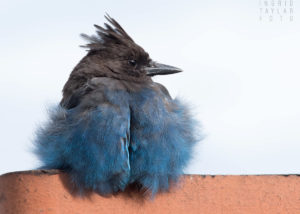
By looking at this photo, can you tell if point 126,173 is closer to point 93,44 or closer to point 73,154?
point 73,154

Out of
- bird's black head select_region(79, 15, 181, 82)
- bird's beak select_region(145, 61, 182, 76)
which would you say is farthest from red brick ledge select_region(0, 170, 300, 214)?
bird's beak select_region(145, 61, 182, 76)

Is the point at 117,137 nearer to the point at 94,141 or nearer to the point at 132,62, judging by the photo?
the point at 94,141

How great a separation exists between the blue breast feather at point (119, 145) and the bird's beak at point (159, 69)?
905mm

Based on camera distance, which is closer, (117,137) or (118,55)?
(117,137)

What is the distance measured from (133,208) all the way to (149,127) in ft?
2.11

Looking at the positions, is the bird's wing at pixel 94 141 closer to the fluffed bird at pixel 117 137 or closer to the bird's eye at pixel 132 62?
the fluffed bird at pixel 117 137

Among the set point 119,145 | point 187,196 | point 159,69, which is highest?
point 159,69

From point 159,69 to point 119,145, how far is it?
1508mm

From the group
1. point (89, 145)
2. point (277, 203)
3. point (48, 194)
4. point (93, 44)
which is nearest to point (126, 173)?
point (89, 145)

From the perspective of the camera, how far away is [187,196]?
11.0 feet

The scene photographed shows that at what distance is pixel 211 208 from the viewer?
3.30 metres

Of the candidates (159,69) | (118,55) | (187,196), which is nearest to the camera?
(187,196)

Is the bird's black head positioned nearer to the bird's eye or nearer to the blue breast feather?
the bird's eye

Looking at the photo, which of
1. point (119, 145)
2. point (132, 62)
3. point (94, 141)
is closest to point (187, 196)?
point (119, 145)
